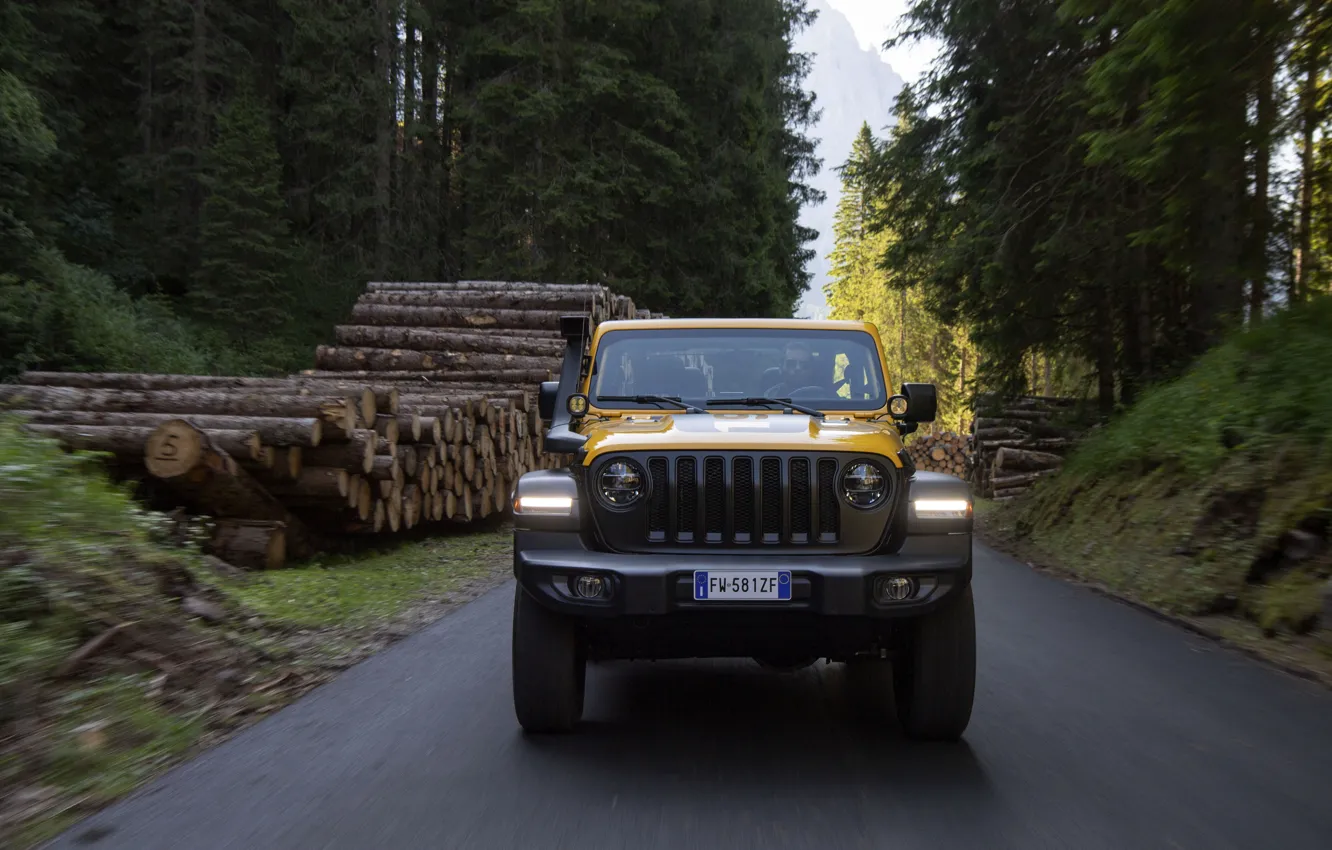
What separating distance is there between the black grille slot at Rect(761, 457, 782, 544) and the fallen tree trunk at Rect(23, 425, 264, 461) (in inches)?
237

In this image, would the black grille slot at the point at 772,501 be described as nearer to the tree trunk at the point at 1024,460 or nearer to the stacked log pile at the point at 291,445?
the stacked log pile at the point at 291,445

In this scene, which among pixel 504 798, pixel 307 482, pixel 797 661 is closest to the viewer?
pixel 504 798

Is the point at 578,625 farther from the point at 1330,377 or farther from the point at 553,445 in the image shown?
the point at 1330,377

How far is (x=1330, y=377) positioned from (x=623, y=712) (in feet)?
22.4

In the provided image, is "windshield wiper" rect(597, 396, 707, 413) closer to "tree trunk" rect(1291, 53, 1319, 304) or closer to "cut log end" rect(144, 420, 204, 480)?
"cut log end" rect(144, 420, 204, 480)

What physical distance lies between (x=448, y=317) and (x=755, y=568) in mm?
14975

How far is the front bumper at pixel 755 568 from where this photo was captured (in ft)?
14.6

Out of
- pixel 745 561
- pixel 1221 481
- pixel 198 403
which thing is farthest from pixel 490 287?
pixel 745 561

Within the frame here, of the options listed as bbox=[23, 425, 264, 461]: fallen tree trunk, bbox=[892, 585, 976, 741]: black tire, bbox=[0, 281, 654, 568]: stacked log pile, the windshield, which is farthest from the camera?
bbox=[0, 281, 654, 568]: stacked log pile

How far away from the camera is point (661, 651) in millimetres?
4871

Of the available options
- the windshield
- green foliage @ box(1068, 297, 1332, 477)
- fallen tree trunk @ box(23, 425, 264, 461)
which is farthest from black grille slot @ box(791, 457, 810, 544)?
fallen tree trunk @ box(23, 425, 264, 461)

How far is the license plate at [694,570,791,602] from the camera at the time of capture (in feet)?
14.7

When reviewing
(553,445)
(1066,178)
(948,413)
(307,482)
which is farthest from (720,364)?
(948,413)

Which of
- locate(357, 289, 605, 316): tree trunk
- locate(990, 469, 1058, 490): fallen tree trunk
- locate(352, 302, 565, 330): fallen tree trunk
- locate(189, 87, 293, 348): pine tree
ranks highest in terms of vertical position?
locate(189, 87, 293, 348): pine tree
